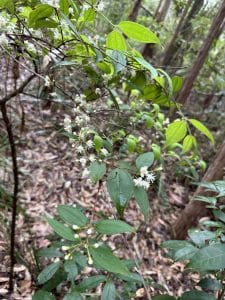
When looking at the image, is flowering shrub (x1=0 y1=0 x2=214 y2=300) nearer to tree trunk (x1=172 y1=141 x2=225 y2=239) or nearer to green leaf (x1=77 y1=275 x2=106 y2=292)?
green leaf (x1=77 y1=275 x2=106 y2=292)

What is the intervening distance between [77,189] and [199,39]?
294cm

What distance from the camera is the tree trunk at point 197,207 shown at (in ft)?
8.00

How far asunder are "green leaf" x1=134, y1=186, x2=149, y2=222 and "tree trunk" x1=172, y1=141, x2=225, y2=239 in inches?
66.5

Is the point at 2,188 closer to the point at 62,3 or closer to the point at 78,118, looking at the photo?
the point at 78,118

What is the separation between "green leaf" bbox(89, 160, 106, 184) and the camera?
0.90 m

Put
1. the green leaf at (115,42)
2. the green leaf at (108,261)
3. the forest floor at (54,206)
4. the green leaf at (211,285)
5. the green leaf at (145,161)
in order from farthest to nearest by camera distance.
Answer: the forest floor at (54,206) < the green leaf at (211,285) < the green leaf at (145,161) < the green leaf at (115,42) < the green leaf at (108,261)

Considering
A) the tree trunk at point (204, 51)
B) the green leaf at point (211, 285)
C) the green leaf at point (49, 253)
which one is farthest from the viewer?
the tree trunk at point (204, 51)

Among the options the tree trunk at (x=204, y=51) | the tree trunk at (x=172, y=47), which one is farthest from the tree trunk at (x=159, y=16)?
the tree trunk at (x=204, y=51)

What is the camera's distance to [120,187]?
84cm

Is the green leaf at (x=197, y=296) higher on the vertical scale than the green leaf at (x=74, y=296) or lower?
higher

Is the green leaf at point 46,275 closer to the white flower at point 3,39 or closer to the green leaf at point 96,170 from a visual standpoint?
the green leaf at point 96,170

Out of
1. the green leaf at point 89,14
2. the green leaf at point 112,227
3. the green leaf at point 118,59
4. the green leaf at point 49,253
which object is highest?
the green leaf at point 89,14

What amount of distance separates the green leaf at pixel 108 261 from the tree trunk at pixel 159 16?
4.47m

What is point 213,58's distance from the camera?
473 cm
